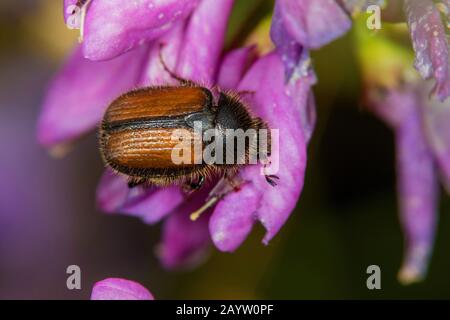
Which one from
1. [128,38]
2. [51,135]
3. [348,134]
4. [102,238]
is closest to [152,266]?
[102,238]

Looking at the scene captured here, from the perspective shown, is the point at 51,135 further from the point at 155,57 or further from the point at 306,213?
the point at 306,213

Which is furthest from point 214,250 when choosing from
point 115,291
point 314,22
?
point 314,22

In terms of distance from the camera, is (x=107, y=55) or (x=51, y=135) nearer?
(x=107, y=55)

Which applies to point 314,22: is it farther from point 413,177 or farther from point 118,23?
point 413,177

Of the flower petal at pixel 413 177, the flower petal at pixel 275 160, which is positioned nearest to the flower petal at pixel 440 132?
the flower petal at pixel 413 177

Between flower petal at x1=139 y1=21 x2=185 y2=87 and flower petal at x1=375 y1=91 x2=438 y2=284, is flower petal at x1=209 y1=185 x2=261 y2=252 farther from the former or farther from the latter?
flower petal at x1=375 y1=91 x2=438 y2=284

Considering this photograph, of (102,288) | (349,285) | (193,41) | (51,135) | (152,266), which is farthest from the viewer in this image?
(152,266)
